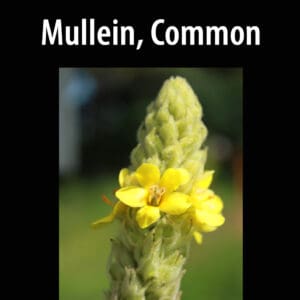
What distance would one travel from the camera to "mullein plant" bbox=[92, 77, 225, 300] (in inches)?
86.2

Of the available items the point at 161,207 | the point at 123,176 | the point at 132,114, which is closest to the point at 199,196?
the point at 161,207

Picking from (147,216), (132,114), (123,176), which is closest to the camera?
(147,216)

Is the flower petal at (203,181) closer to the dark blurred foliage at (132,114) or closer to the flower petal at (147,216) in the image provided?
the flower petal at (147,216)

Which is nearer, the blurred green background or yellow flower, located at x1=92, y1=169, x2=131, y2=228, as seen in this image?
yellow flower, located at x1=92, y1=169, x2=131, y2=228

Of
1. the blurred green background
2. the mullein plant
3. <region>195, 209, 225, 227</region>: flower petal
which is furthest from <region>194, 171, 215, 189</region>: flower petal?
the blurred green background

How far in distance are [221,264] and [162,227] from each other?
5718 millimetres

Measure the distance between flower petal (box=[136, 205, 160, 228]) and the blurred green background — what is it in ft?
16.3

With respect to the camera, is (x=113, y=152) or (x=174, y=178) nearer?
(x=174, y=178)

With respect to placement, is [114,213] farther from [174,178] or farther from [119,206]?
[174,178]

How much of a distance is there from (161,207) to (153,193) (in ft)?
0.24

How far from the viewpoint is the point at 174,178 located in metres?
2.20

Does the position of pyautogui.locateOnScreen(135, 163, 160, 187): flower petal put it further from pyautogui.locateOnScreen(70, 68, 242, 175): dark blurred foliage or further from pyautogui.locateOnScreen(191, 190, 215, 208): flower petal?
pyautogui.locateOnScreen(70, 68, 242, 175): dark blurred foliage

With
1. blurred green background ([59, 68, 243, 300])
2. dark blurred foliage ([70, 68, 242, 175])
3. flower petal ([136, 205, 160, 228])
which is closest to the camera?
flower petal ([136, 205, 160, 228])
